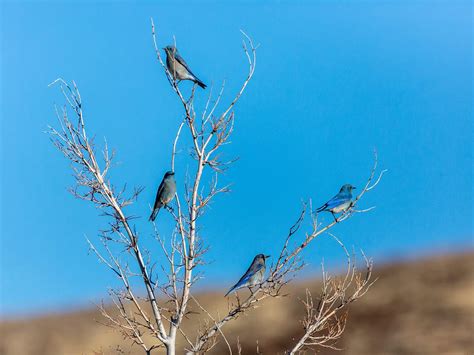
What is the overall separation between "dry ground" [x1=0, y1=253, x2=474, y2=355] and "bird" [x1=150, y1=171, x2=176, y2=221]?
47.9ft

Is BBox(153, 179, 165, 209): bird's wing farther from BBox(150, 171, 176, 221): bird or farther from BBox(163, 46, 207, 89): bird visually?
BBox(163, 46, 207, 89): bird

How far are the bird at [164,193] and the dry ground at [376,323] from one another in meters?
14.6

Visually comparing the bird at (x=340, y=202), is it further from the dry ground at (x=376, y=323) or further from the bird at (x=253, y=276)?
the dry ground at (x=376, y=323)

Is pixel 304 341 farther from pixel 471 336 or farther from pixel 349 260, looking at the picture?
pixel 471 336

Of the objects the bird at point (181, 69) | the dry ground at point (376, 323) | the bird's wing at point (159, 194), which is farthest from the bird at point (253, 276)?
the dry ground at point (376, 323)

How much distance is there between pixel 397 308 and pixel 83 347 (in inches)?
467

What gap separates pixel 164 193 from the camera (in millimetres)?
10852

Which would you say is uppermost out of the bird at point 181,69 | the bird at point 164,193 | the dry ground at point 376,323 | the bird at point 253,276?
the dry ground at point 376,323

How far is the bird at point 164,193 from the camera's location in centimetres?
1084

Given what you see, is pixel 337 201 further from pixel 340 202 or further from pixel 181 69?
pixel 181 69

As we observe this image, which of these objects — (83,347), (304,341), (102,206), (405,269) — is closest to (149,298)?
(102,206)

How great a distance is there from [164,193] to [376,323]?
65.1 ft

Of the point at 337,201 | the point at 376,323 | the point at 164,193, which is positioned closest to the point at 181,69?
the point at 164,193

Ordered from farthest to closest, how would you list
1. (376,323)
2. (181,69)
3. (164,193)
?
(376,323), (181,69), (164,193)
